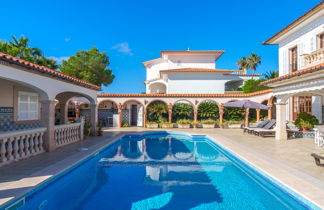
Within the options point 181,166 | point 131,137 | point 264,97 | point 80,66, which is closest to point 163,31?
point 80,66

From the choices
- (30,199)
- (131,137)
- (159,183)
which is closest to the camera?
(30,199)

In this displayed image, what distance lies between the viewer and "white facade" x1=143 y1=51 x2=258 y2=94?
25516mm

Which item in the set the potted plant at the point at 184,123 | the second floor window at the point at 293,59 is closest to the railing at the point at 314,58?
the second floor window at the point at 293,59

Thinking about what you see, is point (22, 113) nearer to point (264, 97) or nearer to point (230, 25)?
point (264, 97)

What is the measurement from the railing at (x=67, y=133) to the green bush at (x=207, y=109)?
43.4 ft

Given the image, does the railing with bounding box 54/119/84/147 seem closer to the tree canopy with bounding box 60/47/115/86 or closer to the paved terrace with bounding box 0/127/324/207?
the paved terrace with bounding box 0/127/324/207

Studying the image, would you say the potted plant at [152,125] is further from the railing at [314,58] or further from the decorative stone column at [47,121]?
the railing at [314,58]

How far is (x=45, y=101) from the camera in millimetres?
8008

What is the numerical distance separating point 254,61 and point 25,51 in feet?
157

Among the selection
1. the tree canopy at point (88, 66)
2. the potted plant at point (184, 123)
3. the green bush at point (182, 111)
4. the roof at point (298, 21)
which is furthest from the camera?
the tree canopy at point (88, 66)

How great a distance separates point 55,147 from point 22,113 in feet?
9.89

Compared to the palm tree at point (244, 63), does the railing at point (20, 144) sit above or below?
below

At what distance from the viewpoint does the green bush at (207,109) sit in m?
20.7

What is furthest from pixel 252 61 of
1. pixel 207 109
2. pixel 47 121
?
pixel 47 121
